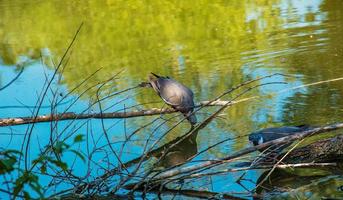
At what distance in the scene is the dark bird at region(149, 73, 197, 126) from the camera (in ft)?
20.8

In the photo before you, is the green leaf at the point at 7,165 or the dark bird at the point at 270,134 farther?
the dark bird at the point at 270,134

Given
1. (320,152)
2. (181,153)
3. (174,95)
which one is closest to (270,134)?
(320,152)

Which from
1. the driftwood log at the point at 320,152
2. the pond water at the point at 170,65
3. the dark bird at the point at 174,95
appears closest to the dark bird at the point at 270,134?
the driftwood log at the point at 320,152

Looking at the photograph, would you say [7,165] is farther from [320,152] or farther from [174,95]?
[174,95]

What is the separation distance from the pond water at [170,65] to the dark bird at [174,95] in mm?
A: 201

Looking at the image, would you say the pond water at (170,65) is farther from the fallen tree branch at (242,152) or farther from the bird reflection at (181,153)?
the fallen tree branch at (242,152)

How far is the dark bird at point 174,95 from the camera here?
6.33 metres

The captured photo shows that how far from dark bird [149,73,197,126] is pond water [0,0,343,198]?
201 millimetres

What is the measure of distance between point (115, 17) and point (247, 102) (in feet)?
25.7

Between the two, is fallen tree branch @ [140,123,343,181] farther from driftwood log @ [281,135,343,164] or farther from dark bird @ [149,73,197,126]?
dark bird @ [149,73,197,126]

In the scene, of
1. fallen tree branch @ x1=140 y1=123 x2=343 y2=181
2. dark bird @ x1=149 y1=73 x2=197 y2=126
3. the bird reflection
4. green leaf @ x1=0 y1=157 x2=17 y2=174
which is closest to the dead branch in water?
fallen tree branch @ x1=140 y1=123 x2=343 y2=181

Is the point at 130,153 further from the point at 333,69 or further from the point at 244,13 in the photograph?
the point at 244,13

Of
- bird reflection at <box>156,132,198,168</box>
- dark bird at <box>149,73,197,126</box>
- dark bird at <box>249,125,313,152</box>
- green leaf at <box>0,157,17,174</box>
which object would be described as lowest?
bird reflection at <box>156,132,198,168</box>

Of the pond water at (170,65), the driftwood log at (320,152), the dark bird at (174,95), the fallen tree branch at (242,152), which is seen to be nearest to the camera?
the fallen tree branch at (242,152)
